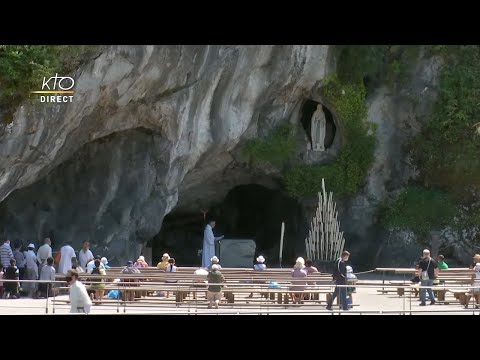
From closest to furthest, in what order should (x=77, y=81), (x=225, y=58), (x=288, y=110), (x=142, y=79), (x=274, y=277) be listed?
1. (x=274, y=277)
2. (x=77, y=81)
3. (x=142, y=79)
4. (x=225, y=58)
5. (x=288, y=110)

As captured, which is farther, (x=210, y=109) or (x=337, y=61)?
(x=337, y=61)

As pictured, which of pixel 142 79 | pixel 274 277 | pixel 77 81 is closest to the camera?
pixel 274 277

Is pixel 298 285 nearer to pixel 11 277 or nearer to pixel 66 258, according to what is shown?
pixel 11 277

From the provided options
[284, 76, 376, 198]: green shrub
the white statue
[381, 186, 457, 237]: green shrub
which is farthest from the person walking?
the white statue

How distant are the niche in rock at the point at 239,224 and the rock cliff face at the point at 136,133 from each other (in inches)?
160

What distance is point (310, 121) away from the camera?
100 ft

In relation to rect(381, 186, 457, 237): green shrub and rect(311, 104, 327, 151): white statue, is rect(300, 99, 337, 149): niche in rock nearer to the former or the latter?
rect(311, 104, 327, 151): white statue

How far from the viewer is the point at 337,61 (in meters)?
29.7

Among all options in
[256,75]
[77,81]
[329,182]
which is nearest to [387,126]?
[329,182]

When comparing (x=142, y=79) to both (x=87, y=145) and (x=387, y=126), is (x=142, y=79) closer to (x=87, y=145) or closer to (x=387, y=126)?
(x=87, y=145)

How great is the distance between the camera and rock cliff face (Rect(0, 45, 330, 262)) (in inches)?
925

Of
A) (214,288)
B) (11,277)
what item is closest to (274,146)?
(11,277)

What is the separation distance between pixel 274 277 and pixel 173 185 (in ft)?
26.2

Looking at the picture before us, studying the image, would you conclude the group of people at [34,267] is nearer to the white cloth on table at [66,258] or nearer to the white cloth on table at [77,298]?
the white cloth on table at [66,258]
